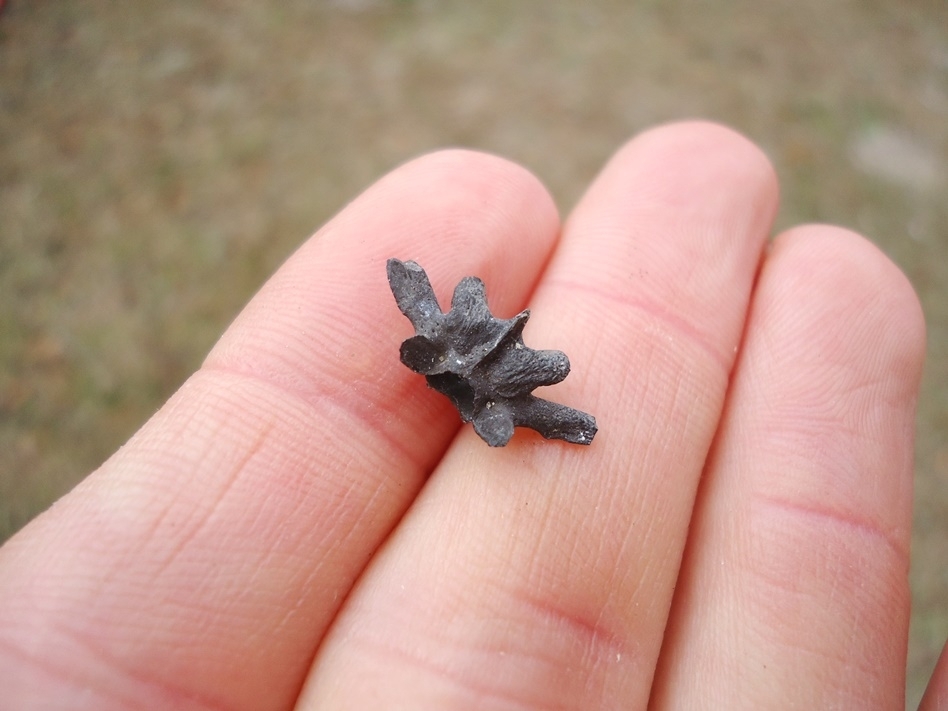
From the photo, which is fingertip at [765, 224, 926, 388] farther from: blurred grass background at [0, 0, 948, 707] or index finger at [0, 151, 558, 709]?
blurred grass background at [0, 0, 948, 707]

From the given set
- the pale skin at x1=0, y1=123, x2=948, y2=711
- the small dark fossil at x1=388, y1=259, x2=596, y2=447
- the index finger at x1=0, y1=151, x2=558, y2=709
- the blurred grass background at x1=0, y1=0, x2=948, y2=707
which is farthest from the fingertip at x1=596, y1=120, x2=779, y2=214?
the blurred grass background at x1=0, y1=0, x2=948, y2=707

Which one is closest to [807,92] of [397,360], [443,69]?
[443,69]

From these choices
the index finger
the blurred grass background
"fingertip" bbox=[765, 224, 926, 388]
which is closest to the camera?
the index finger

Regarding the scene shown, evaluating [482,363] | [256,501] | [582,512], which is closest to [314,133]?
[482,363]

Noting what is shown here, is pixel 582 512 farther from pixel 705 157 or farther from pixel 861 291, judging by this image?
pixel 705 157

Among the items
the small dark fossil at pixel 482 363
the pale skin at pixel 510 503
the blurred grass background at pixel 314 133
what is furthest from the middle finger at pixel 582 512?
the blurred grass background at pixel 314 133

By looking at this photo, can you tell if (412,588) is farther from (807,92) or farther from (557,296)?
(807,92)
